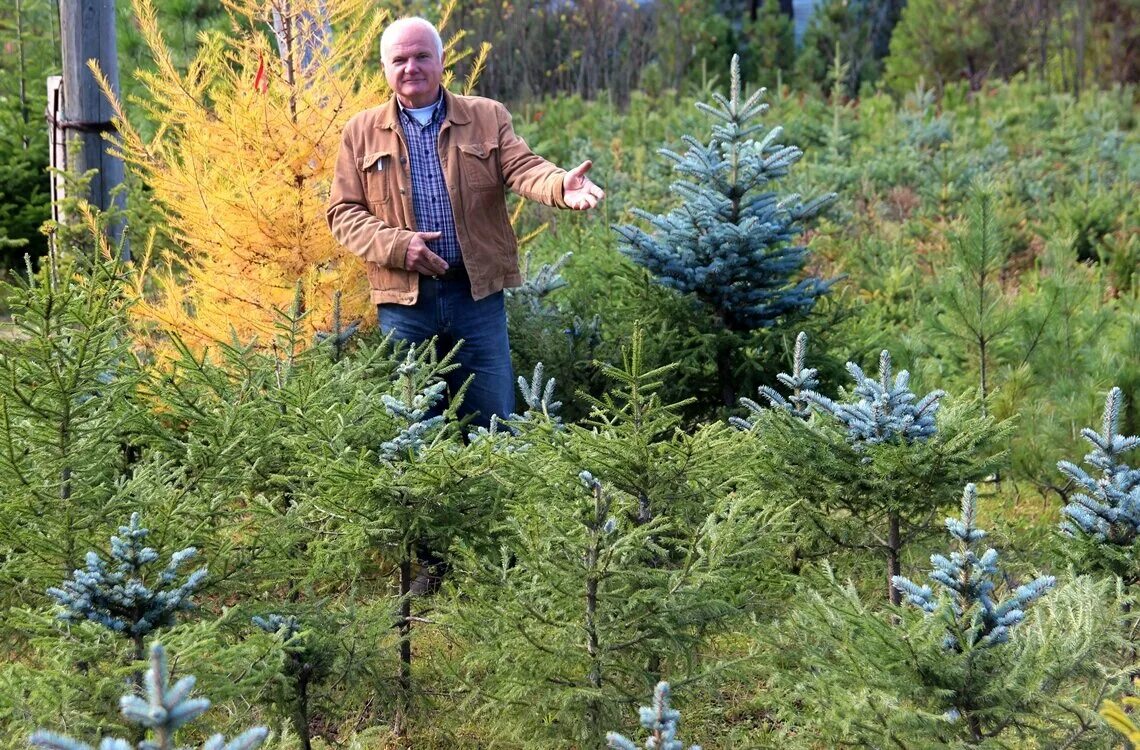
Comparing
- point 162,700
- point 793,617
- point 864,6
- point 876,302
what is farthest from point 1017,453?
point 864,6

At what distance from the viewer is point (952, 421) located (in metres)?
3.34

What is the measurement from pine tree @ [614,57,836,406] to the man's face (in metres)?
0.98

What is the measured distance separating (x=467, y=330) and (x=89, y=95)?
2298 millimetres

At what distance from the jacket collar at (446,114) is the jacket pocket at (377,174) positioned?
11 cm

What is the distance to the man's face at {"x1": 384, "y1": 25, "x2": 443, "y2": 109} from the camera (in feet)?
14.5

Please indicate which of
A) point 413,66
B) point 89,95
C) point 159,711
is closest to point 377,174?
point 413,66

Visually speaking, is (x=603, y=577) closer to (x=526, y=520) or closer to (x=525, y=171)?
(x=526, y=520)

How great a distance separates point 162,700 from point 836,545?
2.33 meters

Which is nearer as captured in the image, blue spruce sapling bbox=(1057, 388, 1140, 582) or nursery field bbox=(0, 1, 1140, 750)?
nursery field bbox=(0, 1, 1140, 750)

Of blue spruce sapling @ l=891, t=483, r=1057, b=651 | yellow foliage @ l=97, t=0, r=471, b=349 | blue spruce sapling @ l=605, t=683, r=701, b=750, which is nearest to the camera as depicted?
blue spruce sapling @ l=605, t=683, r=701, b=750

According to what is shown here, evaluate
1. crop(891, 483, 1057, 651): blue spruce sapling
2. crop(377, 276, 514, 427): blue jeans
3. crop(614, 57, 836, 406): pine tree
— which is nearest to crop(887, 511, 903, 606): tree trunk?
crop(891, 483, 1057, 651): blue spruce sapling

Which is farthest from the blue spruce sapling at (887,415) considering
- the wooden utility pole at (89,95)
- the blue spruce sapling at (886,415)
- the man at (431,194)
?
the wooden utility pole at (89,95)

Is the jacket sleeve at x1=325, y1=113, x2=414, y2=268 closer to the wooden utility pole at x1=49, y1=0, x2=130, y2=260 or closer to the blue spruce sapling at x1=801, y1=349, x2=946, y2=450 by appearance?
the wooden utility pole at x1=49, y1=0, x2=130, y2=260

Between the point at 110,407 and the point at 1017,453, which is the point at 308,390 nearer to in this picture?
the point at 110,407
